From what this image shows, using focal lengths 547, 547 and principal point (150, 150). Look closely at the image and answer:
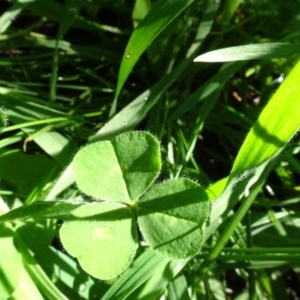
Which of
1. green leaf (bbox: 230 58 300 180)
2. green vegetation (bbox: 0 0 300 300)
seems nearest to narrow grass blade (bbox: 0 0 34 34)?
green vegetation (bbox: 0 0 300 300)

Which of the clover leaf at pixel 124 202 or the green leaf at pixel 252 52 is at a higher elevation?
the green leaf at pixel 252 52

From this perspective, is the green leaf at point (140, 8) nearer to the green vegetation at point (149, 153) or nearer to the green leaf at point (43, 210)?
the green vegetation at point (149, 153)

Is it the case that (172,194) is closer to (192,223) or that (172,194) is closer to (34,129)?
(192,223)

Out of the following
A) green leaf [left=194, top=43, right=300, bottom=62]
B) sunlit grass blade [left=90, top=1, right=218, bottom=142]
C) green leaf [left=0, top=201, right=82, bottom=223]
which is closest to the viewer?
green leaf [left=0, top=201, right=82, bottom=223]

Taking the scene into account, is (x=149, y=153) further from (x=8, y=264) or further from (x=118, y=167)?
(x=8, y=264)

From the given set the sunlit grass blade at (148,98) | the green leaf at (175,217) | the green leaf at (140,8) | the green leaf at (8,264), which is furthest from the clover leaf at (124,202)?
the green leaf at (140,8)

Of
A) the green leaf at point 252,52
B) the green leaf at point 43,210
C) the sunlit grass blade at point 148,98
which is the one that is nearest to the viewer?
the green leaf at point 43,210

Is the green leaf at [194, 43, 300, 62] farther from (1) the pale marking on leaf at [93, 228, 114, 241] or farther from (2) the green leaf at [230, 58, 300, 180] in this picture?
(1) the pale marking on leaf at [93, 228, 114, 241]
